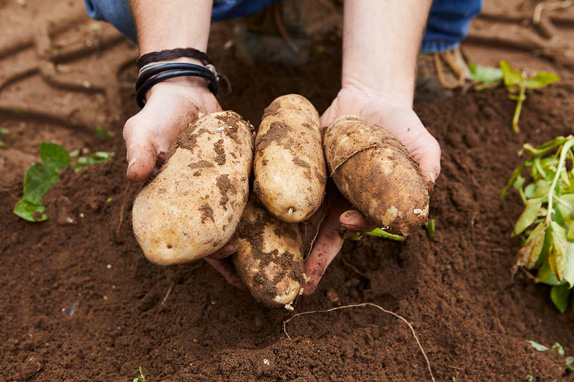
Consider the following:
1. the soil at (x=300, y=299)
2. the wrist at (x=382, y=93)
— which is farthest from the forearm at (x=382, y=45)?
the soil at (x=300, y=299)

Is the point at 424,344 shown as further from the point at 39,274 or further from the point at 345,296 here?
the point at 39,274

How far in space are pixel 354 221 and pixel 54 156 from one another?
1.58 metres

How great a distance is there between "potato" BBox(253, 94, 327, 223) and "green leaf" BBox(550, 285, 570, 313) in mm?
1111

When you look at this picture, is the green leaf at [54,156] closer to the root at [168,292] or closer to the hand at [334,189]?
the root at [168,292]

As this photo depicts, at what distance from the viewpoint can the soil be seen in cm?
162

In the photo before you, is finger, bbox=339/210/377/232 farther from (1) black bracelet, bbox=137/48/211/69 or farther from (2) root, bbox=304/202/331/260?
(1) black bracelet, bbox=137/48/211/69

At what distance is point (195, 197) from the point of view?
146 centimetres

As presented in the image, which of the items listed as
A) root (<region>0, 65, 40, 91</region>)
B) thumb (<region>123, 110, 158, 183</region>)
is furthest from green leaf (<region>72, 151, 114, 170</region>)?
thumb (<region>123, 110, 158, 183</region>)

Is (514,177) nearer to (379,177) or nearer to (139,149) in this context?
(379,177)

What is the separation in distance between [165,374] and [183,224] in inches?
21.8

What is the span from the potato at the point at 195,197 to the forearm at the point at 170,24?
1.60 ft

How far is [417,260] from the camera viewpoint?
1973 millimetres

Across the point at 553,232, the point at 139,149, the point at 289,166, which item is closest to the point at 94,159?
the point at 139,149

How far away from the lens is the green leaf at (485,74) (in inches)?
115
